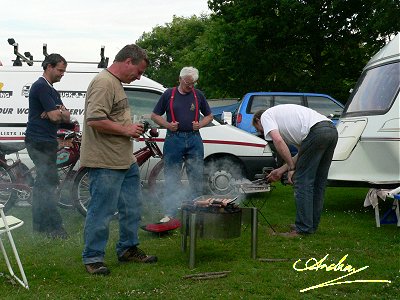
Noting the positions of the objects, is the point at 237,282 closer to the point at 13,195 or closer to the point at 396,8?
the point at 13,195

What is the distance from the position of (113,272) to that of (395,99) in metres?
4.82

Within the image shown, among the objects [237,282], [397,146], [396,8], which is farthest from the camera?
[396,8]

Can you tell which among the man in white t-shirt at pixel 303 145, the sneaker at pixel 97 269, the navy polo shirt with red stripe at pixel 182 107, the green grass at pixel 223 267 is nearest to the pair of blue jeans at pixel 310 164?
the man in white t-shirt at pixel 303 145

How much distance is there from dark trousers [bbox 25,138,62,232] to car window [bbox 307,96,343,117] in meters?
10.6

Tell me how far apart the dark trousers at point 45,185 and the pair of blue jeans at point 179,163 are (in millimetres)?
1424

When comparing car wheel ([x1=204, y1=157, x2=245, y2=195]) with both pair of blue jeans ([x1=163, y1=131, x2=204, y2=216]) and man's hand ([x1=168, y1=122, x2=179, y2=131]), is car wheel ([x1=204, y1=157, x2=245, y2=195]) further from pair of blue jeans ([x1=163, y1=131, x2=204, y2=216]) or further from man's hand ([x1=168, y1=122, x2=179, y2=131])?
man's hand ([x1=168, y1=122, x2=179, y2=131])

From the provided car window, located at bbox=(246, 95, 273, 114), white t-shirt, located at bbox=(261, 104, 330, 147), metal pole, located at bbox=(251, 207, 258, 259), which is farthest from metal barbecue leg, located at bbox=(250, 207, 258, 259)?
car window, located at bbox=(246, 95, 273, 114)

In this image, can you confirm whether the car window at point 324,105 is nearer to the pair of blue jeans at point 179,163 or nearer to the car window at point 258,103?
the car window at point 258,103

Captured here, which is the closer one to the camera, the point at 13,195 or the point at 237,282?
the point at 237,282

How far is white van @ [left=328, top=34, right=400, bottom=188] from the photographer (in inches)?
324

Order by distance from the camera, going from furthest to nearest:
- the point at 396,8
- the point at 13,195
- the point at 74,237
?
the point at 396,8
the point at 13,195
the point at 74,237

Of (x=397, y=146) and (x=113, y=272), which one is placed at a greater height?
(x=397, y=146)

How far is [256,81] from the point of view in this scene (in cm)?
3181

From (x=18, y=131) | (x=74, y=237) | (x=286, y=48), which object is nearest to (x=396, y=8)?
(x=286, y=48)
